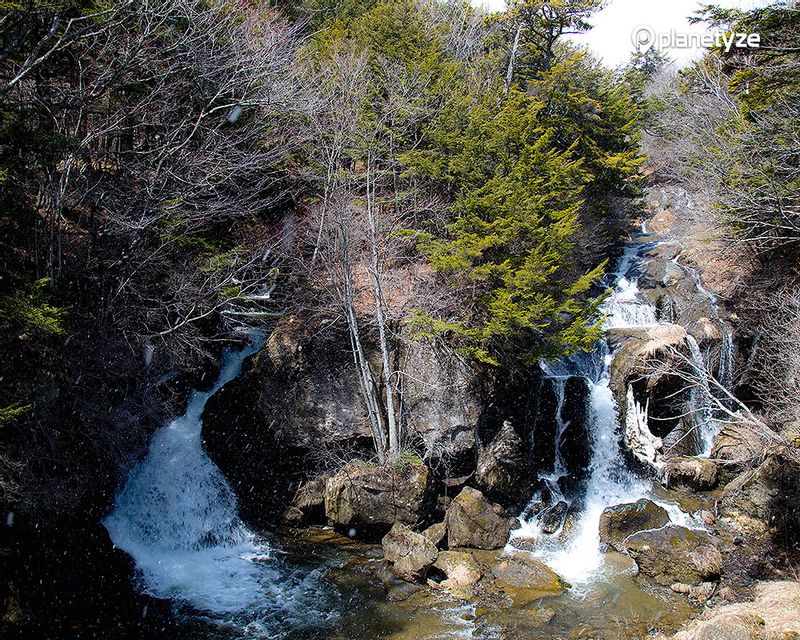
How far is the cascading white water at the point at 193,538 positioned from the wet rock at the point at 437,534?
2.82 metres

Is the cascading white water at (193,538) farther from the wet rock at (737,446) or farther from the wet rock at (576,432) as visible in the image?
the wet rock at (737,446)

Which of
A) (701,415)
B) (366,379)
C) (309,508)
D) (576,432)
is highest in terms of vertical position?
(366,379)

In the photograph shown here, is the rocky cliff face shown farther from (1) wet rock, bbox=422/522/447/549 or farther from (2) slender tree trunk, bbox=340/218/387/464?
(1) wet rock, bbox=422/522/447/549

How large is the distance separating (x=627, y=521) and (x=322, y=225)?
10.7 meters

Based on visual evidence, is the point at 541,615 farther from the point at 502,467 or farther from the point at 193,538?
the point at 193,538

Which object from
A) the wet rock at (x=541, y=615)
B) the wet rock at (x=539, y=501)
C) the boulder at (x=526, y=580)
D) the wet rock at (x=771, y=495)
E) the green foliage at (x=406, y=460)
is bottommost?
the wet rock at (x=541, y=615)

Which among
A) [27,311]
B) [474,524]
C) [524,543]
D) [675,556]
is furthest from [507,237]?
[27,311]

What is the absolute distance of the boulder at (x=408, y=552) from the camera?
10.4 m

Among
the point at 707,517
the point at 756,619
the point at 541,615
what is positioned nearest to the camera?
the point at 756,619

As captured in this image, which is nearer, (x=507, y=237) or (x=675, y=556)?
→ (x=675, y=556)

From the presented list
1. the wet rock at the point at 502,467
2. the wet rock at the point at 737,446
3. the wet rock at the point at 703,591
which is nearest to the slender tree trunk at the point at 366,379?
the wet rock at the point at 502,467

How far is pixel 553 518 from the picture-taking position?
40.3 feet

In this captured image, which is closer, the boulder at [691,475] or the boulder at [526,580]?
the boulder at [526,580]

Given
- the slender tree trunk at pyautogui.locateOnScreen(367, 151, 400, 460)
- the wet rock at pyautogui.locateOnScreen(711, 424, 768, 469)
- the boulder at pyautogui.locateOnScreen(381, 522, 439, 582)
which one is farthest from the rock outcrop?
the slender tree trunk at pyautogui.locateOnScreen(367, 151, 400, 460)
